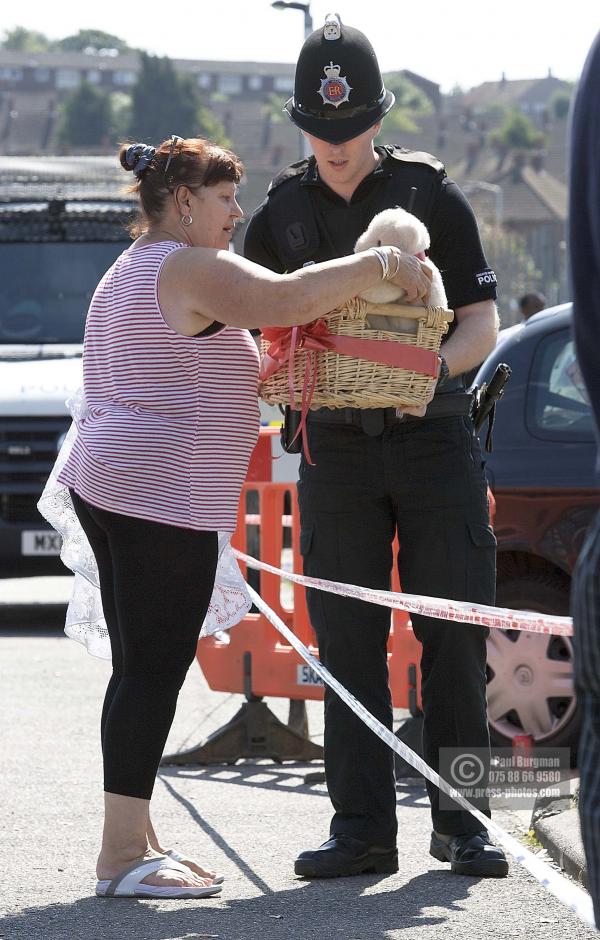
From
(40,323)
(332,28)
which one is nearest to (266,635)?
(332,28)

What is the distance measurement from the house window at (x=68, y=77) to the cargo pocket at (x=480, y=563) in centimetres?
19823

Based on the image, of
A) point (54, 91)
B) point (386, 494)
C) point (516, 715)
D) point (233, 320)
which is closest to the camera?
point (233, 320)

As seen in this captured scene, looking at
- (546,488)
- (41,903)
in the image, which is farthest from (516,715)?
(41,903)

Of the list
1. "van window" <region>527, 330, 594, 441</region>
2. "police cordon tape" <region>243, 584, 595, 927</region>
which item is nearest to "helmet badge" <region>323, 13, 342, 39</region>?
"police cordon tape" <region>243, 584, 595, 927</region>

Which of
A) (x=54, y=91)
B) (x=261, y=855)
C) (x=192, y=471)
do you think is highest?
(x=54, y=91)

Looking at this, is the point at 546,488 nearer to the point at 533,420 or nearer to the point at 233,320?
the point at 533,420

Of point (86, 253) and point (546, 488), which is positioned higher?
point (86, 253)

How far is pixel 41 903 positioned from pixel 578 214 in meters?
2.72

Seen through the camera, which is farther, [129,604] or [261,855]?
[261,855]

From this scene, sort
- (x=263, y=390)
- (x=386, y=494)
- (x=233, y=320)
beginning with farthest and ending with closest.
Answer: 1. (x=386, y=494)
2. (x=263, y=390)
3. (x=233, y=320)

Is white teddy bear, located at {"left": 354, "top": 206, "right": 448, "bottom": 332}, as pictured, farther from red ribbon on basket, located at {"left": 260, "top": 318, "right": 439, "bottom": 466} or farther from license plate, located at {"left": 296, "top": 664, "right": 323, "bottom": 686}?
license plate, located at {"left": 296, "top": 664, "right": 323, "bottom": 686}

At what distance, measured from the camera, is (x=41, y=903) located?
430cm

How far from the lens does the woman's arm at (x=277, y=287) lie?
3955 mm

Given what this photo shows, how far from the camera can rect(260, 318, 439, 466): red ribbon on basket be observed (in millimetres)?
4016
